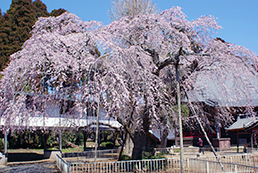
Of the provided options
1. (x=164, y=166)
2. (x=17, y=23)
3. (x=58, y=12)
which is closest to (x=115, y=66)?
(x=164, y=166)

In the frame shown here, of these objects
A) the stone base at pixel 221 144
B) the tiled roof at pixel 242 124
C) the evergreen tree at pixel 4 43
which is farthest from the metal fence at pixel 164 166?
the evergreen tree at pixel 4 43

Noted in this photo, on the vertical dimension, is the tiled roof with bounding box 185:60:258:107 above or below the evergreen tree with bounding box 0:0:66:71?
below

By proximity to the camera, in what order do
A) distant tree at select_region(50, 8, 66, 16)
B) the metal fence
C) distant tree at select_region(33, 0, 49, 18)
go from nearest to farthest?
the metal fence < distant tree at select_region(50, 8, 66, 16) < distant tree at select_region(33, 0, 49, 18)

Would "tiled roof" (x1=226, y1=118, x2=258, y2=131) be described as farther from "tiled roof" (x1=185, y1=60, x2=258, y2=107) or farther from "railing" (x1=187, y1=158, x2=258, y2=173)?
"railing" (x1=187, y1=158, x2=258, y2=173)

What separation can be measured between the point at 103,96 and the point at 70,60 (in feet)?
6.67

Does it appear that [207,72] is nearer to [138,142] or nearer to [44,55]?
[138,142]

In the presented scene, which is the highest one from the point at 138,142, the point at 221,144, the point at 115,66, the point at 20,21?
the point at 20,21

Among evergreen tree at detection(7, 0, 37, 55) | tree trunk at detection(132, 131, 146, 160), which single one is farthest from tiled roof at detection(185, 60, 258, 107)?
evergreen tree at detection(7, 0, 37, 55)

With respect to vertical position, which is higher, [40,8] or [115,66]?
[40,8]

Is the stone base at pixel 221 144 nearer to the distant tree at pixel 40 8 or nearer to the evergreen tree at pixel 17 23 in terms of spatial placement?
the evergreen tree at pixel 17 23

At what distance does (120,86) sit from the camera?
9.08 meters

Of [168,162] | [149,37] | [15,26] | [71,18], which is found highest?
[15,26]

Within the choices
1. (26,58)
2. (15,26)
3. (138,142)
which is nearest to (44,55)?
(26,58)

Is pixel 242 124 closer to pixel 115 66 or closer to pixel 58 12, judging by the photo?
pixel 115 66
